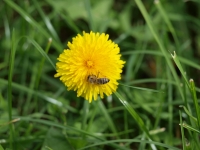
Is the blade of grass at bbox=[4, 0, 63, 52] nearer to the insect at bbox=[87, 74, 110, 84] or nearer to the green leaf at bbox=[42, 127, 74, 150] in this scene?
the green leaf at bbox=[42, 127, 74, 150]

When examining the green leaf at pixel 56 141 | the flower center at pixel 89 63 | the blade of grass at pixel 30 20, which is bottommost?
the green leaf at pixel 56 141

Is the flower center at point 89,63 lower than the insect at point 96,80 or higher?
higher

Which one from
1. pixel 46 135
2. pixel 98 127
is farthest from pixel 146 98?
pixel 46 135

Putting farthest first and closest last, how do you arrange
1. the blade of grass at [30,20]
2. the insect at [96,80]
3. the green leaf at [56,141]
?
the blade of grass at [30,20] → the green leaf at [56,141] → the insect at [96,80]

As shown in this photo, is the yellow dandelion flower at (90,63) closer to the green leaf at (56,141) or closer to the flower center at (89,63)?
the flower center at (89,63)

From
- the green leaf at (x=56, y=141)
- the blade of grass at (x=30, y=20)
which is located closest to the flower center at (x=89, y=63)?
the green leaf at (x=56, y=141)

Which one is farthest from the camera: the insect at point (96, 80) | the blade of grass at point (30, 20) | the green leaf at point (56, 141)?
the blade of grass at point (30, 20)

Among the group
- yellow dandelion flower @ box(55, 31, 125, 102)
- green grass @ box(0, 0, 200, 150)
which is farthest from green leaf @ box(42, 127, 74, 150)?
yellow dandelion flower @ box(55, 31, 125, 102)

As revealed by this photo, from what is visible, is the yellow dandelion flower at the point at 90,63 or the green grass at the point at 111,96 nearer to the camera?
the yellow dandelion flower at the point at 90,63

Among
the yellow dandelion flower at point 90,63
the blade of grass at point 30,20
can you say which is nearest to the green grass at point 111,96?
the blade of grass at point 30,20
